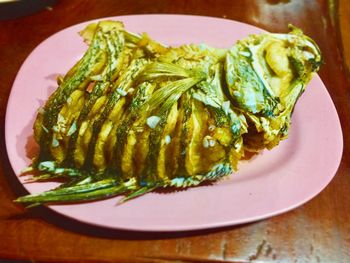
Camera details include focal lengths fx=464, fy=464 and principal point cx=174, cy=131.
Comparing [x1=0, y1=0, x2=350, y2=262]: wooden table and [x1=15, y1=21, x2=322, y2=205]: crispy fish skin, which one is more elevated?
[x1=15, y1=21, x2=322, y2=205]: crispy fish skin

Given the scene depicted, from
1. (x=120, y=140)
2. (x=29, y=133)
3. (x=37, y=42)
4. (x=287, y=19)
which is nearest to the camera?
(x=120, y=140)

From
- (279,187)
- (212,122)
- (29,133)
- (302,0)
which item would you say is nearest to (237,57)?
(212,122)

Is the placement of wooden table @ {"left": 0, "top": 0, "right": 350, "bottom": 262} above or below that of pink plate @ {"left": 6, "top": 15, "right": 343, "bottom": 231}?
below

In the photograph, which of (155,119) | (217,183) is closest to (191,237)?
(217,183)

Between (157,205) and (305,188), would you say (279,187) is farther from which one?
(157,205)
